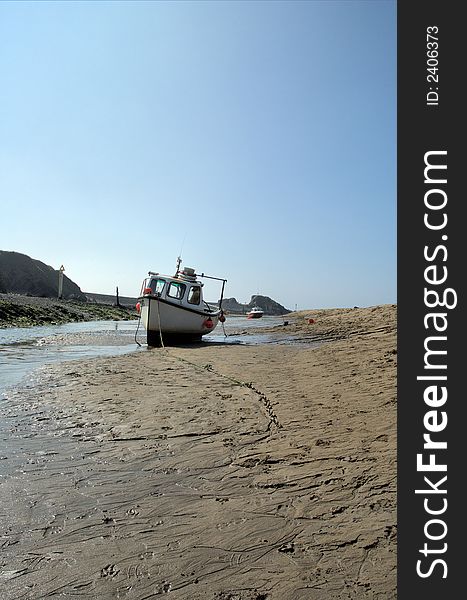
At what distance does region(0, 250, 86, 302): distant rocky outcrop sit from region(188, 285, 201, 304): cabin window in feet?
190

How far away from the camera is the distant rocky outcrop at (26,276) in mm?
74875

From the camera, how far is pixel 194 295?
21812 mm

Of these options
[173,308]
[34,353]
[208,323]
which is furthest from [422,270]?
Result: [208,323]

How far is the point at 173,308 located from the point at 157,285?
1.54m

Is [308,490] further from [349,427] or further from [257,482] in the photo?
[349,427]

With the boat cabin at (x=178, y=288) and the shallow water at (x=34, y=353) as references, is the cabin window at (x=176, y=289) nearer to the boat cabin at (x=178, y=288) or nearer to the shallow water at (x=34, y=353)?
the boat cabin at (x=178, y=288)

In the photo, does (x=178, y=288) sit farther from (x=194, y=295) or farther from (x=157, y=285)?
(x=157, y=285)

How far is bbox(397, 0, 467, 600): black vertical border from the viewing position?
2.55 m

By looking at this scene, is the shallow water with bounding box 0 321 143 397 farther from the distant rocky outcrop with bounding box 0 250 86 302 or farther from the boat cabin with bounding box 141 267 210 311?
the distant rocky outcrop with bounding box 0 250 86 302

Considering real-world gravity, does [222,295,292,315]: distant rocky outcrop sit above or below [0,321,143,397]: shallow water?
above

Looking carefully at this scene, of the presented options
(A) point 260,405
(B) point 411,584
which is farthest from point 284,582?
(A) point 260,405

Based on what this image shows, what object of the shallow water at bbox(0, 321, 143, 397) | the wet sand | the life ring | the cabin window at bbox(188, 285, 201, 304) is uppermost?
the cabin window at bbox(188, 285, 201, 304)

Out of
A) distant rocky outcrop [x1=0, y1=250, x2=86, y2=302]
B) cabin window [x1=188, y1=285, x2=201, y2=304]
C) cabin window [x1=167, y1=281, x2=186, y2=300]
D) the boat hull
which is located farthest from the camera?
distant rocky outcrop [x1=0, y1=250, x2=86, y2=302]

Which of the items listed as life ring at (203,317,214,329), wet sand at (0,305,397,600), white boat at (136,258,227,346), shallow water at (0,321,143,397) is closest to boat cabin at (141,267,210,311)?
white boat at (136,258,227,346)
